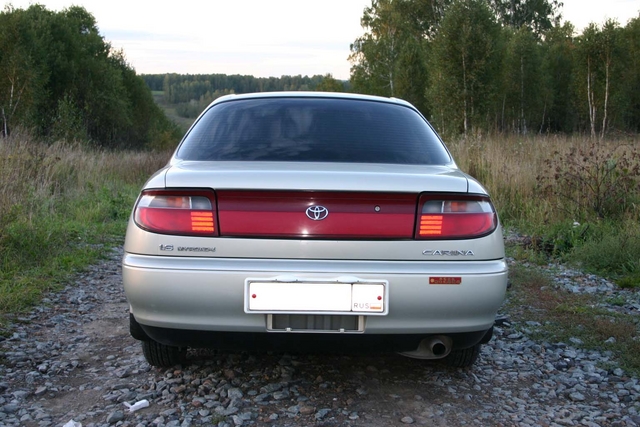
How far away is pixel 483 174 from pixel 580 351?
22.3ft

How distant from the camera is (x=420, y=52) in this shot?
3934cm

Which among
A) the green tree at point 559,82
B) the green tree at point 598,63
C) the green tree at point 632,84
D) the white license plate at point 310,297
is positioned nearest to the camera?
the white license plate at point 310,297

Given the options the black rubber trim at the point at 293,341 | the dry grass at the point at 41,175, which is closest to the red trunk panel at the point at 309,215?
the black rubber trim at the point at 293,341

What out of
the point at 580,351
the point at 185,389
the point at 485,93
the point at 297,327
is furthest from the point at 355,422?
the point at 485,93

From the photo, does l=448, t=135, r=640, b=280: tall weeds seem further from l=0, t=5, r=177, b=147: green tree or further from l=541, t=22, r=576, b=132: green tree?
l=541, t=22, r=576, b=132: green tree

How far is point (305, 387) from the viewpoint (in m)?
2.88

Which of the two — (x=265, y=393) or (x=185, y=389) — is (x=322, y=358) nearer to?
(x=265, y=393)

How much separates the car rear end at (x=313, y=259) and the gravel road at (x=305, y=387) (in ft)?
1.03

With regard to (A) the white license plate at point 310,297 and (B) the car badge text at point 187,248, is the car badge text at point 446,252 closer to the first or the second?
(A) the white license plate at point 310,297

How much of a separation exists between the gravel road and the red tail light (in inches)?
31.5

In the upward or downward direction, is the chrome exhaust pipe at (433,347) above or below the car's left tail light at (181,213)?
below

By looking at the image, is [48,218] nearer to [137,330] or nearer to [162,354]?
[162,354]

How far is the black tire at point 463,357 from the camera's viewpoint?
9.95 ft

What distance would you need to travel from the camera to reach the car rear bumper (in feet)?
7.77
